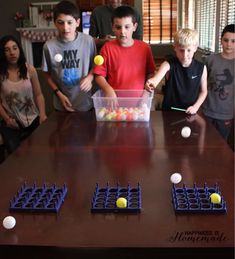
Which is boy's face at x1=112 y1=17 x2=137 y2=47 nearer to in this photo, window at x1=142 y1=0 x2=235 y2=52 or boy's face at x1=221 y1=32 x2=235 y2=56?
boy's face at x1=221 y1=32 x2=235 y2=56

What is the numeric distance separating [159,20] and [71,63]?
19.0 ft

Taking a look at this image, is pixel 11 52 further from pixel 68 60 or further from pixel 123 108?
pixel 123 108

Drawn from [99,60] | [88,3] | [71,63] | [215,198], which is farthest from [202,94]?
[88,3]

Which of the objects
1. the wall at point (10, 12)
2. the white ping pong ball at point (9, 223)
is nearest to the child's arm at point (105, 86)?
the white ping pong ball at point (9, 223)

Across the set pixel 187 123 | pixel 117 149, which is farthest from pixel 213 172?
pixel 187 123

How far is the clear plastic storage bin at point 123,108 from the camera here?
194 centimetres

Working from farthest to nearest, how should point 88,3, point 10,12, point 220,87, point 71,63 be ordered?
point 10,12 → point 88,3 → point 220,87 → point 71,63

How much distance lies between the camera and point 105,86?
2117mm

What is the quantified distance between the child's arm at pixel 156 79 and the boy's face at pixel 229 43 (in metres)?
0.45

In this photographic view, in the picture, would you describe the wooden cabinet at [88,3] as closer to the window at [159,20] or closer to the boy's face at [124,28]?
the window at [159,20]

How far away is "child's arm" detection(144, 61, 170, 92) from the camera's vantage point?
1.97 meters

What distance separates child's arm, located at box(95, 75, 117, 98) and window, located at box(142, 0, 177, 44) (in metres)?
5.72

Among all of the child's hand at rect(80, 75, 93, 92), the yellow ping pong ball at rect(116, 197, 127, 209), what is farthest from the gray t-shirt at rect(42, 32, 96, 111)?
the yellow ping pong ball at rect(116, 197, 127, 209)

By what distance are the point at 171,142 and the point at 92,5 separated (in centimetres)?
600
